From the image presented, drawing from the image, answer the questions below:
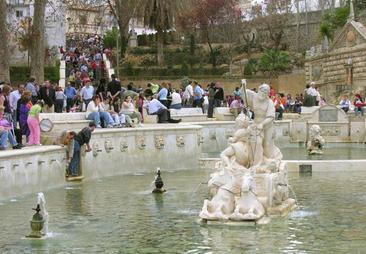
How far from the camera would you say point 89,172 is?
75.7ft

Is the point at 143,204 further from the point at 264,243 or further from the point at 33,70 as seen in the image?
the point at 33,70

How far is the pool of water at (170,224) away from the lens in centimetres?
1334

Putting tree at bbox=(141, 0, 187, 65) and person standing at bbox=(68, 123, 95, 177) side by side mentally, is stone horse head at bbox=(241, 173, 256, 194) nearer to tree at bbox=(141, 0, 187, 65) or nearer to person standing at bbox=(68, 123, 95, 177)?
person standing at bbox=(68, 123, 95, 177)

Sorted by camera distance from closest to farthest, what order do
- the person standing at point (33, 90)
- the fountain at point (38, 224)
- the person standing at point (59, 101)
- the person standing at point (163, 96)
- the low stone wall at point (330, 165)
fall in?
the fountain at point (38, 224), the low stone wall at point (330, 165), the person standing at point (33, 90), the person standing at point (59, 101), the person standing at point (163, 96)

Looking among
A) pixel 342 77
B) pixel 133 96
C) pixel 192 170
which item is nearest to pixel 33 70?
pixel 133 96

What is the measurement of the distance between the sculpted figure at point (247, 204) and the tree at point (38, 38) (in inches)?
808

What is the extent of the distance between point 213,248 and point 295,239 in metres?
1.43

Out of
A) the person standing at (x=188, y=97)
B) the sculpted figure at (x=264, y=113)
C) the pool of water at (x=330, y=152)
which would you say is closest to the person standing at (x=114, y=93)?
the pool of water at (x=330, y=152)

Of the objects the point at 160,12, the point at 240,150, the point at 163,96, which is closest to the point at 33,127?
the point at 240,150

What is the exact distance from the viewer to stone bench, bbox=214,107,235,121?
33.4 meters

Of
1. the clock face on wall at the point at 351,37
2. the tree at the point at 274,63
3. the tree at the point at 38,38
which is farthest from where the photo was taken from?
the tree at the point at 274,63

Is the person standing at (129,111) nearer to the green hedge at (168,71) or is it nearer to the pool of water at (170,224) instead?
the pool of water at (170,224)

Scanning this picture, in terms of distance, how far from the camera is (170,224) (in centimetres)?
1550

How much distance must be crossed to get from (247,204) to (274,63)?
53.5 m
